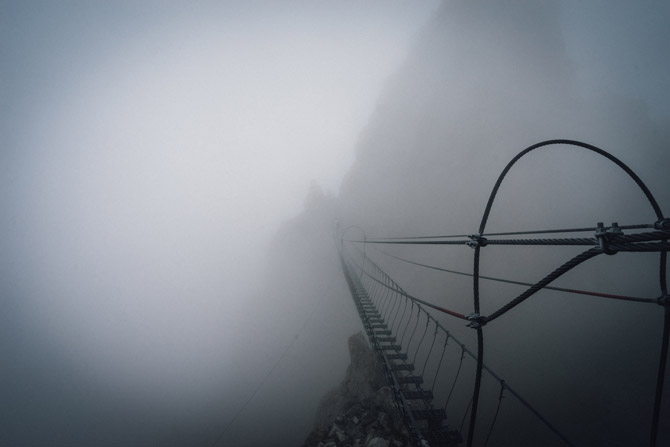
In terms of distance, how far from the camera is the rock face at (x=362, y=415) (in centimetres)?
917

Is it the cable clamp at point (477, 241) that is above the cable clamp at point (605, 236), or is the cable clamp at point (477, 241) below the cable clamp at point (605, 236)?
above

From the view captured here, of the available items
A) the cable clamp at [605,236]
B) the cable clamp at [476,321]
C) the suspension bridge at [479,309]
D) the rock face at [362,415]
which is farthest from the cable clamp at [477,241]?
the rock face at [362,415]

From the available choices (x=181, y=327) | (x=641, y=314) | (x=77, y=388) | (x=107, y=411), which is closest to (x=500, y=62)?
(x=641, y=314)

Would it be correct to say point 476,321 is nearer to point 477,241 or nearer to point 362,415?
point 477,241

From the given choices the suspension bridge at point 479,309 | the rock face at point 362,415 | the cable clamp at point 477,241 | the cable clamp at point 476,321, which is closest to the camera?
the suspension bridge at point 479,309

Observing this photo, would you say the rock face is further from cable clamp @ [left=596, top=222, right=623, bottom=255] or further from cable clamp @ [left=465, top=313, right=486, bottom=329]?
cable clamp @ [left=596, top=222, right=623, bottom=255]

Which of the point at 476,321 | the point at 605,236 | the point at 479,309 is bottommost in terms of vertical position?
the point at 479,309

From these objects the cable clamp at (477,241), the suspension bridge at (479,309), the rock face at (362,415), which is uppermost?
the cable clamp at (477,241)

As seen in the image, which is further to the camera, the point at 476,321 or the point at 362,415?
the point at 362,415

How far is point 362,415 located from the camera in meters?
10.5

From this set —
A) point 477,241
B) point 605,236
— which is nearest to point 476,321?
point 477,241

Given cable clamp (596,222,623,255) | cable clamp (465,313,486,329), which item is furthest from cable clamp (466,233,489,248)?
cable clamp (596,222,623,255)

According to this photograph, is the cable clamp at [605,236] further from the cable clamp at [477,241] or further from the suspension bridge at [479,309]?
the cable clamp at [477,241]

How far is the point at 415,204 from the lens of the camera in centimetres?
3653
